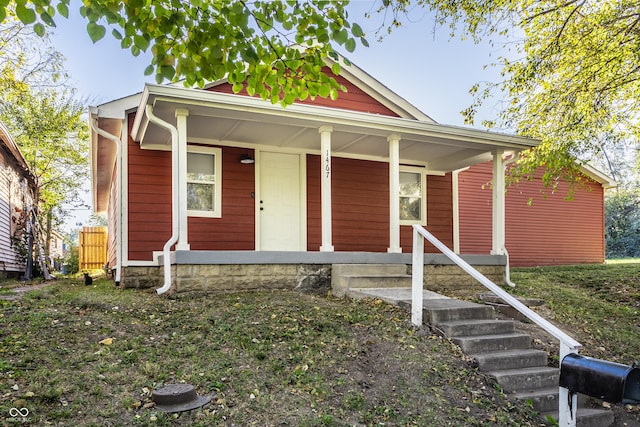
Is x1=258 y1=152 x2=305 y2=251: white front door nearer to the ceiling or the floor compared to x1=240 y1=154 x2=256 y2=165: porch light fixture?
nearer to the floor

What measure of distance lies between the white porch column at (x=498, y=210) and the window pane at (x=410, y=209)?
1852 mm

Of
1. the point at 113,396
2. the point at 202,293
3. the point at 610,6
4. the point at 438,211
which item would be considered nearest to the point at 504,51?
the point at 610,6

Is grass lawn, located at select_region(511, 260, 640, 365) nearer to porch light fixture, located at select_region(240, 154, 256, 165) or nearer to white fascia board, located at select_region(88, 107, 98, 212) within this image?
porch light fixture, located at select_region(240, 154, 256, 165)

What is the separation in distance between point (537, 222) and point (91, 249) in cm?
1633

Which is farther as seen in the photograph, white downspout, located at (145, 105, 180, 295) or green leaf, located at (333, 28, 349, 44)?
white downspout, located at (145, 105, 180, 295)

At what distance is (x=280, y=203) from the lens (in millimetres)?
8602

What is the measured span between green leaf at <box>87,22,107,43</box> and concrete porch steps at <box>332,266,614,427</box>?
12.8 ft

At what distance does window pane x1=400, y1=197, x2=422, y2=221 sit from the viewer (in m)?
9.76

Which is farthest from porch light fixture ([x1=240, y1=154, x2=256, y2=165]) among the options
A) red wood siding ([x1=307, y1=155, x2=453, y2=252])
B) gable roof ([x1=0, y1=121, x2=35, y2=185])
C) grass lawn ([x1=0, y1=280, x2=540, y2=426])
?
gable roof ([x1=0, y1=121, x2=35, y2=185])

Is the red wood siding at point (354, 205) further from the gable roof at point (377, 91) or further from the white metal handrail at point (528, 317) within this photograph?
the white metal handrail at point (528, 317)

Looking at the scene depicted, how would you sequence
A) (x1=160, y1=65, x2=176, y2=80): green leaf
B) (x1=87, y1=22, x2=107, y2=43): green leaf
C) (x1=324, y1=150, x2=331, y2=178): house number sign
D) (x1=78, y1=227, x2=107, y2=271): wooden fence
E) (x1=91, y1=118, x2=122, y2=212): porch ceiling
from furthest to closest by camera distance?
(x1=78, y1=227, x2=107, y2=271): wooden fence, (x1=91, y1=118, x2=122, y2=212): porch ceiling, (x1=324, y1=150, x2=331, y2=178): house number sign, (x1=160, y1=65, x2=176, y2=80): green leaf, (x1=87, y1=22, x2=107, y2=43): green leaf

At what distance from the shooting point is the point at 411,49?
10461 millimetres

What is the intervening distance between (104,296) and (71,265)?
14083 mm

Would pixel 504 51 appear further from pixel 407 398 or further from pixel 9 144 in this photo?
pixel 9 144
